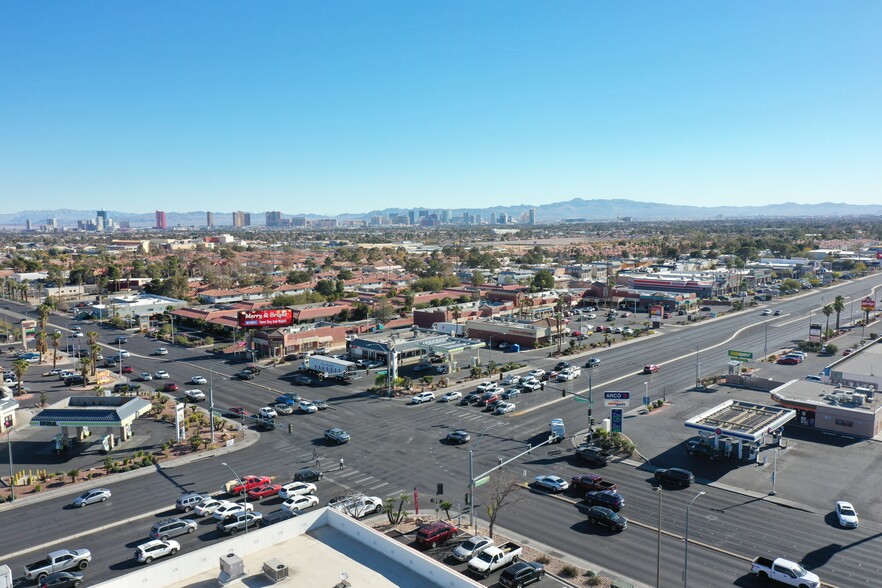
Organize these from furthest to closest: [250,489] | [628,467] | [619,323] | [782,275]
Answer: [782,275] → [619,323] → [628,467] → [250,489]

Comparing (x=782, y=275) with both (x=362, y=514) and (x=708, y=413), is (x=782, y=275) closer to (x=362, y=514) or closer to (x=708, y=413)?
(x=708, y=413)

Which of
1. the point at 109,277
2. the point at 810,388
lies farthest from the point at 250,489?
the point at 109,277

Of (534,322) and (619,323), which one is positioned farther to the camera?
(619,323)

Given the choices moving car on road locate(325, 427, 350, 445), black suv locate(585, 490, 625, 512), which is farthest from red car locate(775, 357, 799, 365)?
moving car on road locate(325, 427, 350, 445)

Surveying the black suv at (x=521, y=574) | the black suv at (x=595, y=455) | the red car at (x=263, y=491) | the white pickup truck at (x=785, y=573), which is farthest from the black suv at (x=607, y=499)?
the red car at (x=263, y=491)

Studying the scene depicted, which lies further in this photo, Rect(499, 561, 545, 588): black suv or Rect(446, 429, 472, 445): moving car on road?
Rect(446, 429, 472, 445): moving car on road

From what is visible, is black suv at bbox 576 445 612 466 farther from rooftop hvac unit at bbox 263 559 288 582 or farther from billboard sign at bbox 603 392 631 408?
rooftop hvac unit at bbox 263 559 288 582

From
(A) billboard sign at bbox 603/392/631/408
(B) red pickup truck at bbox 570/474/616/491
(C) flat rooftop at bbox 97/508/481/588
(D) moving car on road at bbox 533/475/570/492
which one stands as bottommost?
(D) moving car on road at bbox 533/475/570/492
